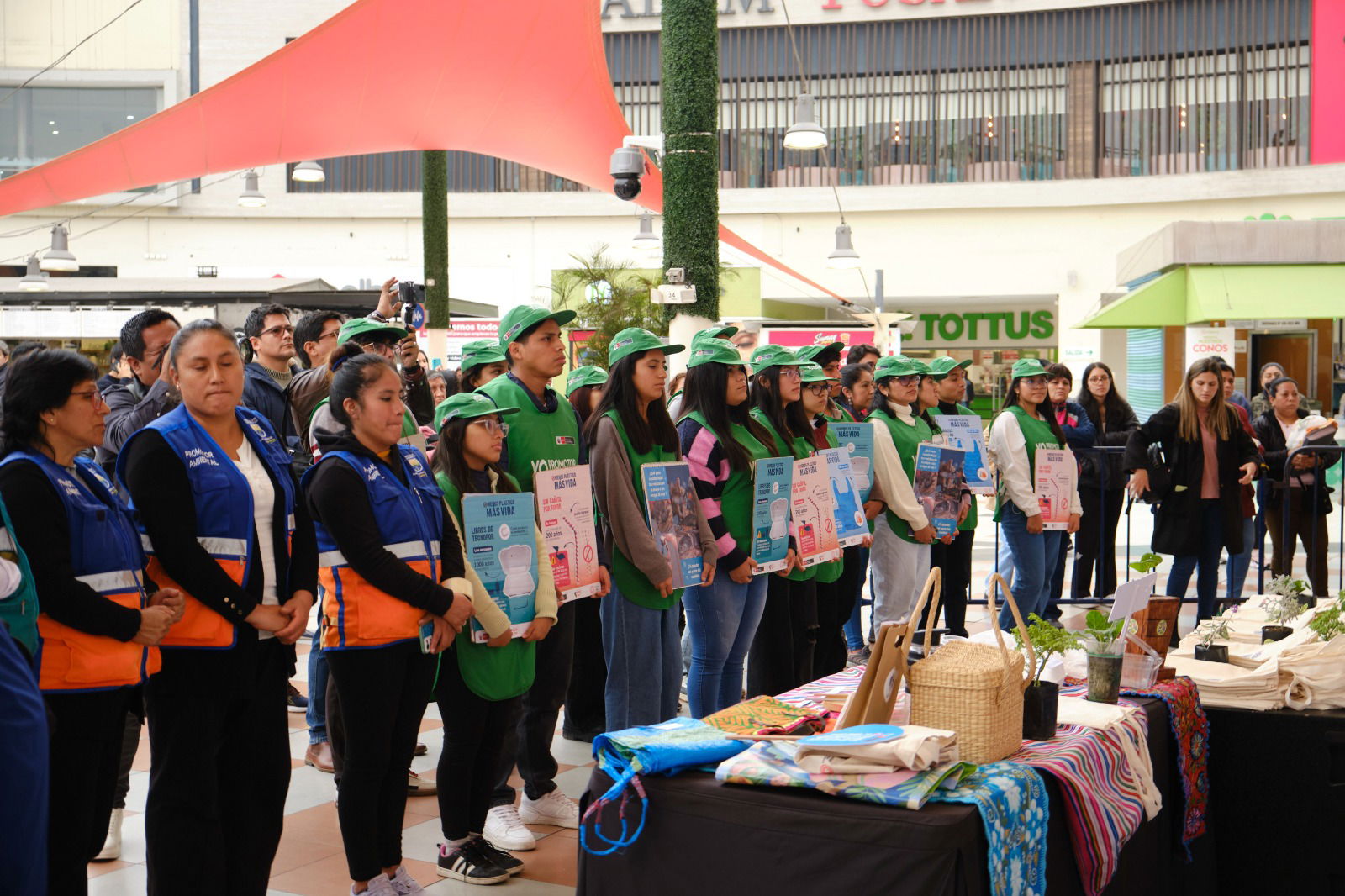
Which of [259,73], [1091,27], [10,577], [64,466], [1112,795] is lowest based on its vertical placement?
[1112,795]

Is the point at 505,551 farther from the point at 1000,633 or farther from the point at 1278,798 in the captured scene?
the point at 1278,798

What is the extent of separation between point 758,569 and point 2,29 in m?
33.4

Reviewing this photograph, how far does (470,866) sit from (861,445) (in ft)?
11.8

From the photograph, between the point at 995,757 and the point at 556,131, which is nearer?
the point at 995,757

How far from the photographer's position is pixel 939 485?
739cm

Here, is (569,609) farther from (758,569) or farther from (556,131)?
(556,131)

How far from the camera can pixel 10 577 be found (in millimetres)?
2830

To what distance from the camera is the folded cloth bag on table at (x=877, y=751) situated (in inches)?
110

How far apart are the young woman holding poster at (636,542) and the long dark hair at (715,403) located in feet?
0.95

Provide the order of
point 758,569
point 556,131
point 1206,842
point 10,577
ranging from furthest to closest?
point 556,131 → point 758,569 → point 1206,842 → point 10,577

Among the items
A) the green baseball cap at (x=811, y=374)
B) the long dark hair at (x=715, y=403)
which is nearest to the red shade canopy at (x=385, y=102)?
the long dark hair at (x=715, y=403)

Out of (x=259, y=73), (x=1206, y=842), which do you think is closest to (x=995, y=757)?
(x=1206, y=842)

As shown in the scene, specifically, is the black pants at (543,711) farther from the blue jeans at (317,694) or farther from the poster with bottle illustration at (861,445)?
the poster with bottle illustration at (861,445)

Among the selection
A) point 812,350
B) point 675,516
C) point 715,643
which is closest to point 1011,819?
point 675,516
